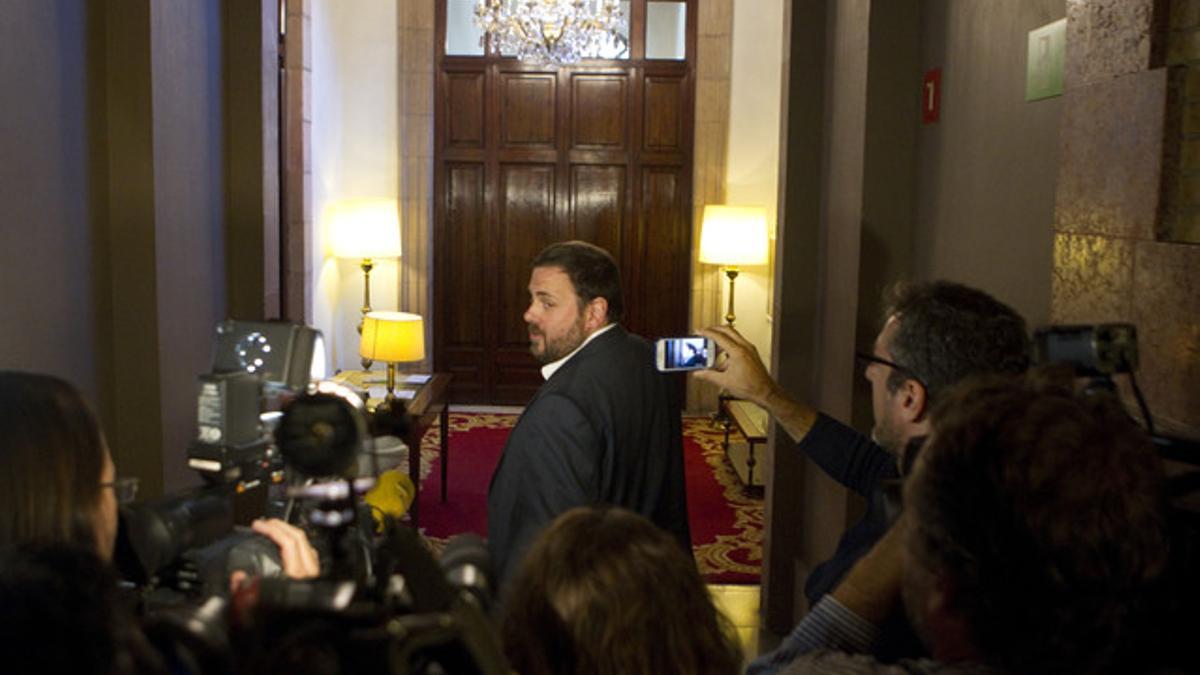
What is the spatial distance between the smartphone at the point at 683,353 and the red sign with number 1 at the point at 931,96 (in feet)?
4.34

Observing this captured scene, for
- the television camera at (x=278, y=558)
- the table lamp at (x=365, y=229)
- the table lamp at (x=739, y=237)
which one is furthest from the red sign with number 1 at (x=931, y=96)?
the table lamp at (x=365, y=229)

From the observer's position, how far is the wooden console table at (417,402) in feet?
20.4

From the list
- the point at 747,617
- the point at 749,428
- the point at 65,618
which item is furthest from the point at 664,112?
the point at 65,618

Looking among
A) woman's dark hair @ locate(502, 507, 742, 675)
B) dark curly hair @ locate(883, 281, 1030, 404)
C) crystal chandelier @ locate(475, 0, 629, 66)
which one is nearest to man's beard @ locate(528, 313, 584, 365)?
dark curly hair @ locate(883, 281, 1030, 404)

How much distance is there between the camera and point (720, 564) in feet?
19.3

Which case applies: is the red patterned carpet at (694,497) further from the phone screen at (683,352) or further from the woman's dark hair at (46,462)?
the woman's dark hair at (46,462)

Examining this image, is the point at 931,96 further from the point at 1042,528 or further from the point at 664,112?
the point at 664,112

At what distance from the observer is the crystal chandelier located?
7676 mm

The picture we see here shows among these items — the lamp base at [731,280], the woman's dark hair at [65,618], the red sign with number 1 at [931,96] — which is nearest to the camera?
the woman's dark hair at [65,618]

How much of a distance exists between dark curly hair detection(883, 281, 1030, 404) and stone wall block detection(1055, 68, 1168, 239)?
0.32 metres

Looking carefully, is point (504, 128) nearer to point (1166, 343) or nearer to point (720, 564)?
point (720, 564)

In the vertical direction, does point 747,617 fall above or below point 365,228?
below

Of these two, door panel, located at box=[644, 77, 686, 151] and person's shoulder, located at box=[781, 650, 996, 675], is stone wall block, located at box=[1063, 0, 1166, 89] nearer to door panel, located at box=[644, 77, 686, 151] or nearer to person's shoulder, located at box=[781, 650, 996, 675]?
person's shoulder, located at box=[781, 650, 996, 675]

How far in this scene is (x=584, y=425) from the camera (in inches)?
104
